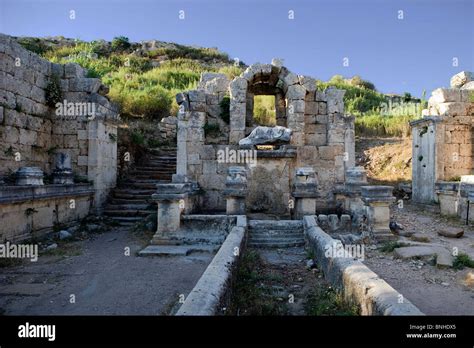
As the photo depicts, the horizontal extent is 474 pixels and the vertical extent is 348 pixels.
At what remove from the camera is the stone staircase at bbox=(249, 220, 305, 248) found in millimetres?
6910

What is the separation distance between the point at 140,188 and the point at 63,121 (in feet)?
9.66

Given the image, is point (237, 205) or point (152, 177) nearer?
point (237, 205)

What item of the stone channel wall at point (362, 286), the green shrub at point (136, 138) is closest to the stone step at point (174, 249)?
the stone channel wall at point (362, 286)

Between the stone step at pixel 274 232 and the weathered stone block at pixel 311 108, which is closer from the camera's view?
the stone step at pixel 274 232

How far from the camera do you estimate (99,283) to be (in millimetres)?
5023

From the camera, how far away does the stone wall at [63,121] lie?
8539 millimetres

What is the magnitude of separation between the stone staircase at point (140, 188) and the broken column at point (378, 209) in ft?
18.5

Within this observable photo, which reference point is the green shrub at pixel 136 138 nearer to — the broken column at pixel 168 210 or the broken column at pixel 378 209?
the broken column at pixel 168 210

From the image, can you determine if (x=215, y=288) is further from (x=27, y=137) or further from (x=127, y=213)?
(x=27, y=137)

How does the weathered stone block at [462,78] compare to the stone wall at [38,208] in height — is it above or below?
above

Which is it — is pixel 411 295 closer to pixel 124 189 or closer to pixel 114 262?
pixel 114 262

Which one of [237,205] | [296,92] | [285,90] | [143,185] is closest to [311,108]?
[296,92]

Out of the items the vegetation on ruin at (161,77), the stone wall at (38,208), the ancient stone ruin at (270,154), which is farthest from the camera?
the vegetation on ruin at (161,77)

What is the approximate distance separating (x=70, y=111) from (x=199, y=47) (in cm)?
3199
